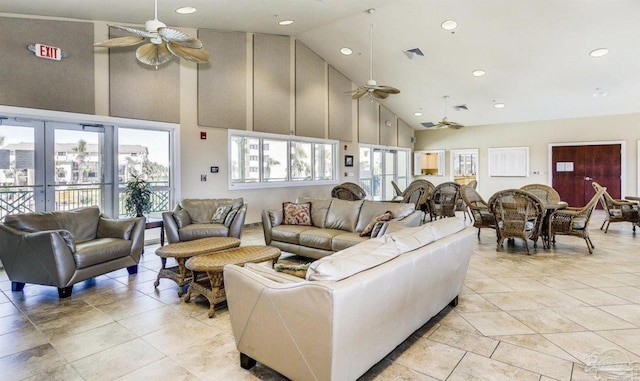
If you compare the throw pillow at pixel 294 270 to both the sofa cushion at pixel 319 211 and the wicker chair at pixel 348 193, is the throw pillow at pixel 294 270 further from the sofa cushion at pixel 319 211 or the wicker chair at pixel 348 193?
the wicker chair at pixel 348 193

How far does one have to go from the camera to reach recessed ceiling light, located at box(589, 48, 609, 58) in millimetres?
6262

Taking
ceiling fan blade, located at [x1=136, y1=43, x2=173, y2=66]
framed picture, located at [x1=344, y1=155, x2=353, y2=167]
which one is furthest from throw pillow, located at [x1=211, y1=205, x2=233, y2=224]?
framed picture, located at [x1=344, y1=155, x2=353, y2=167]

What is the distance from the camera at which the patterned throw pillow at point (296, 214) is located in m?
5.08

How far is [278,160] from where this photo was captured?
322 inches

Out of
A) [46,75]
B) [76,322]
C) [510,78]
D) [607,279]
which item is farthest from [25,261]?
[510,78]

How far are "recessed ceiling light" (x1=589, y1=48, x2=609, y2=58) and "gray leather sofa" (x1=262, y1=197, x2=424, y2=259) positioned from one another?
4.85m

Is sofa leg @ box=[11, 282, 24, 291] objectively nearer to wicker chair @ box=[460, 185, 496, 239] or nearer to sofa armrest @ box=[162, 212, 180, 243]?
sofa armrest @ box=[162, 212, 180, 243]

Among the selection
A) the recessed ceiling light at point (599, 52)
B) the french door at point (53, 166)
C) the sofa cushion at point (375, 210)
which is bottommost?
the sofa cushion at point (375, 210)

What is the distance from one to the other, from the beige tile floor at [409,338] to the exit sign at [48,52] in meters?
3.05

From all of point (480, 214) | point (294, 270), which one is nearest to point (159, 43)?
point (294, 270)

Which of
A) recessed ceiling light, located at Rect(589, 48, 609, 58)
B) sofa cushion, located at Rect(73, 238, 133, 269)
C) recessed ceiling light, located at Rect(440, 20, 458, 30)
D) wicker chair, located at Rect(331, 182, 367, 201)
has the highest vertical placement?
recessed ceiling light, located at Rect(440, 20, 458, 30)

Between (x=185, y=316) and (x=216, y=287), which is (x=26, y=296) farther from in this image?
(x=216, y=287)

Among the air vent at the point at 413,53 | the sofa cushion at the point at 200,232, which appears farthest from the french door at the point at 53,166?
the air vent at the point at 413,53

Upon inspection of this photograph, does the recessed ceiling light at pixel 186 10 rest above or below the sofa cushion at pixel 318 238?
above
